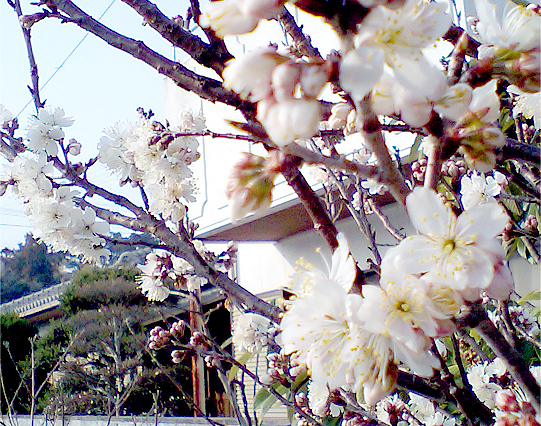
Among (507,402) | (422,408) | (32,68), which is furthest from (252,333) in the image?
(507,402)

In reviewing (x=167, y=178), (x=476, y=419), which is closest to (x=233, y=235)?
(x=167, y=178)

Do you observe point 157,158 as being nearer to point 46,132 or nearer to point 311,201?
point 46,132

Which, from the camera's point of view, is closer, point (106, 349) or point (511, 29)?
point (511, 29)

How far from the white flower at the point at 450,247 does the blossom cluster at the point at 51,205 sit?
0.90 m

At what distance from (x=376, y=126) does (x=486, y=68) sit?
115 millimetres

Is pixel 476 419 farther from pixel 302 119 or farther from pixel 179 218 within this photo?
pixel 179 218

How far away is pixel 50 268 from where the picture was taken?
17.7 metres

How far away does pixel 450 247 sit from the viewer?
1.29 ft

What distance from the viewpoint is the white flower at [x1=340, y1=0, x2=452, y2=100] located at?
30 centimetres

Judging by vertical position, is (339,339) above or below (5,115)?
below

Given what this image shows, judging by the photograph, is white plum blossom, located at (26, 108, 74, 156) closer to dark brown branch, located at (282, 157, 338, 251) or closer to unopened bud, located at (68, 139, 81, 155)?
Result: unopened bud, located at (68, 139, 81, 155)

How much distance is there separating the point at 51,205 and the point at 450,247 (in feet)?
3.32

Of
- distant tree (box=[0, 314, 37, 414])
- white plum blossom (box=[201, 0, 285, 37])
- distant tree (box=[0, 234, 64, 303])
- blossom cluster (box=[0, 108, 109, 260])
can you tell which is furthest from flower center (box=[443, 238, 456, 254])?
distant tree (box=[0, 234, 64, 303])

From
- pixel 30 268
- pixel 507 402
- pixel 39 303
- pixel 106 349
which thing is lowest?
pixel 106 349
